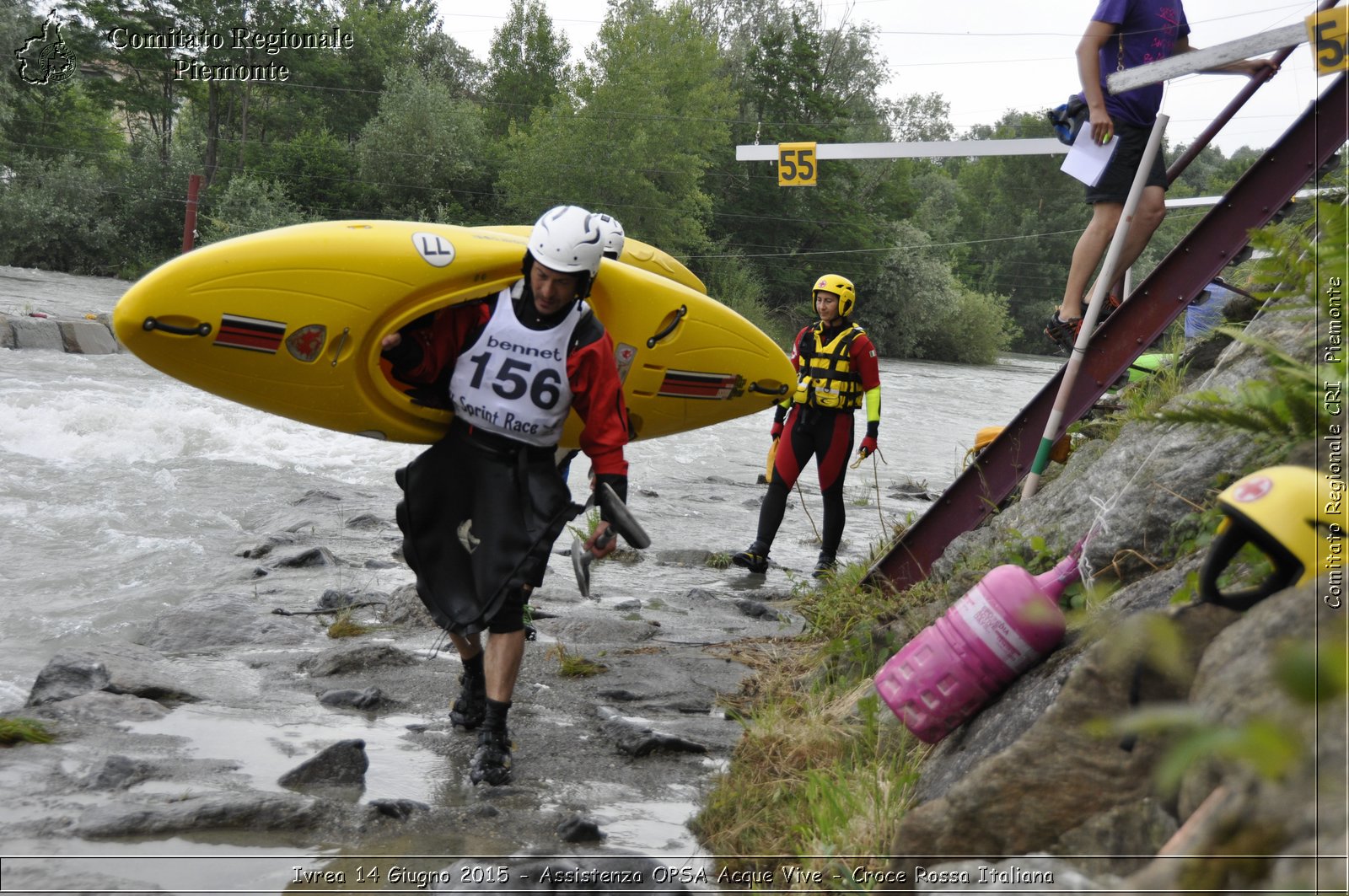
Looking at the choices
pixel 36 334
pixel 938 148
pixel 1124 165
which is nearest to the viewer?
pixel 1124 165

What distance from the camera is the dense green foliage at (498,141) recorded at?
4069 centimetres

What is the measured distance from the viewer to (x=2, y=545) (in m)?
7.92

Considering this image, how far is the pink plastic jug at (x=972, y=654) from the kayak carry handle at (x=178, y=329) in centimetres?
319

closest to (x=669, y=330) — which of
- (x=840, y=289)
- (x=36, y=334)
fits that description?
(x=840, y=289)

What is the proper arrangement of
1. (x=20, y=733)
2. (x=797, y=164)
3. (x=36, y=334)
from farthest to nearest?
(x=36, y=334)
(x=797, y=164)
(x=20, y=733)

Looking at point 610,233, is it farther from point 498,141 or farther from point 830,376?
point 498,141

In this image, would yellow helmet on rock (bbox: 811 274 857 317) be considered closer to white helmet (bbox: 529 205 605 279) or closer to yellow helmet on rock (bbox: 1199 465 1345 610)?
white helmet (bbox: 529 205 605 279)

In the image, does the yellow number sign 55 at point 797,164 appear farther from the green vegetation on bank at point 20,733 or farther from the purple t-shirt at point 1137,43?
the green vegetation on bank at point 20,733

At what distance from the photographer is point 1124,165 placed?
533cm

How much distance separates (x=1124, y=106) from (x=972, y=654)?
9.89ft

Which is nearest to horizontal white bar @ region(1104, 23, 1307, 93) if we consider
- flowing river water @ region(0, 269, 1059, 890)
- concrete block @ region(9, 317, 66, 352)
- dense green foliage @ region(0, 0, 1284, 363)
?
flowing river water @ region(0, 269, 1059, 890)

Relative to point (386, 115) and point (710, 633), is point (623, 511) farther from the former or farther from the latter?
point (386, 115)

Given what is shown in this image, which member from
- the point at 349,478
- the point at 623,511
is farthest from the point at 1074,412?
the point at 349,478

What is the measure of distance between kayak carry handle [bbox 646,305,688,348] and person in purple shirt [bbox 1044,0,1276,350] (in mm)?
1809
